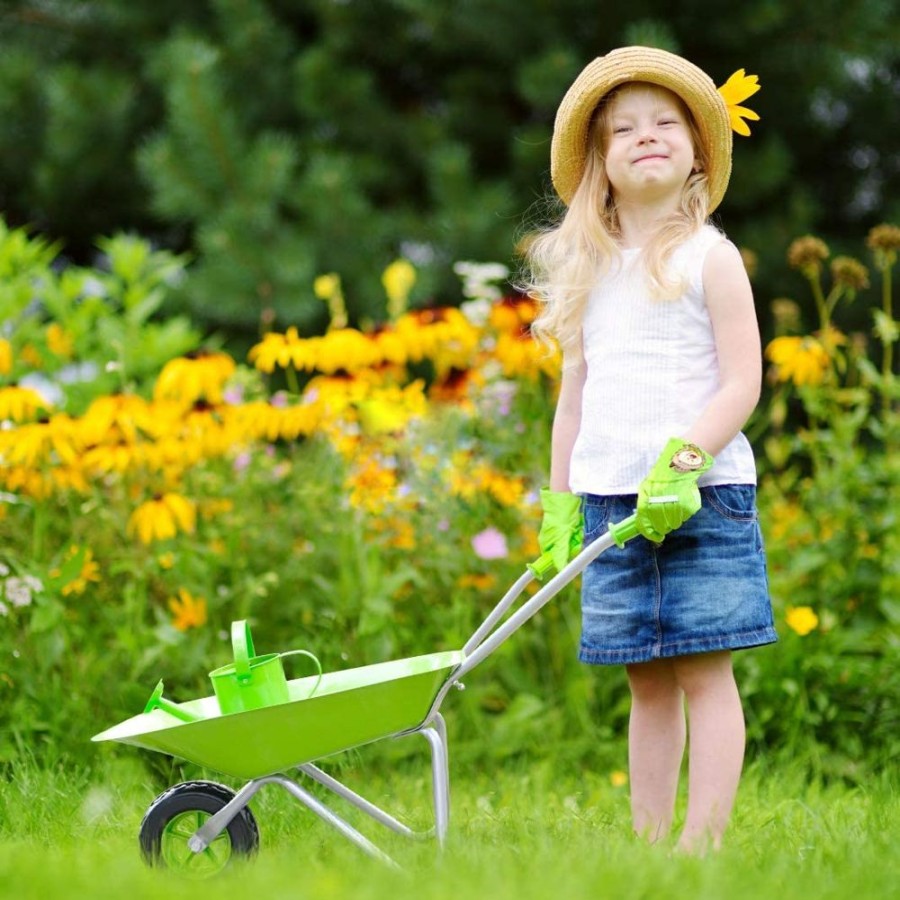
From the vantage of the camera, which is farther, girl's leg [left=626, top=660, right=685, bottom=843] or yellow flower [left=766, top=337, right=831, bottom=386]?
yellow flower [left=766, top=337, right=831, bottom=386]

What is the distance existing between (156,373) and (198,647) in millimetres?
1121

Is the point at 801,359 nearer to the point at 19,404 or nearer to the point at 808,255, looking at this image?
the point at 808,255

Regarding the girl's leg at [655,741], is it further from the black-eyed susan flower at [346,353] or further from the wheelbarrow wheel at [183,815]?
the black-eyed susan flower at [346,353]

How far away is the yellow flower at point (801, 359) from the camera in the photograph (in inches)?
134

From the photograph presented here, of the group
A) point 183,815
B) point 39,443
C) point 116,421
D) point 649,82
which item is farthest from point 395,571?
point 649,82

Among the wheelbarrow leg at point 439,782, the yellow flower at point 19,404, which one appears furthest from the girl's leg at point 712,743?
the yellow flower at point 19,404

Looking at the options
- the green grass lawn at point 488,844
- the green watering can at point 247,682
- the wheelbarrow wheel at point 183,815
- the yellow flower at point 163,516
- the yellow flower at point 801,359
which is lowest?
the green grass lawn at point 488,844

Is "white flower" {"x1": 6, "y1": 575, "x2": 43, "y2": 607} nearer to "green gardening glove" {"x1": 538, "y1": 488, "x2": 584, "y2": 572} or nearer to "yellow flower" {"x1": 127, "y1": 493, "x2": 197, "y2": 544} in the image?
"yellow flower" {"x1": 127, "y1": 493, "x2": 197, "y2": 544}

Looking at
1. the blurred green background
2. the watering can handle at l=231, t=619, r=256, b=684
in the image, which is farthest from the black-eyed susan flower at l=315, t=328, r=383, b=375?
the blurred green background

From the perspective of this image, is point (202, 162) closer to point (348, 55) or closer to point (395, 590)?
point (348, 55)

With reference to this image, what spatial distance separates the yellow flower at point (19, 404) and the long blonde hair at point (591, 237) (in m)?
1.23

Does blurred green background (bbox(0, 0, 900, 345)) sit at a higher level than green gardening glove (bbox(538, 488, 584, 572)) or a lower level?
higher

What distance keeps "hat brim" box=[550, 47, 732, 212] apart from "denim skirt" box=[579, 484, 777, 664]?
0.56 meters

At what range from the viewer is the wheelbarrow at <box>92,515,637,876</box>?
209 cm
